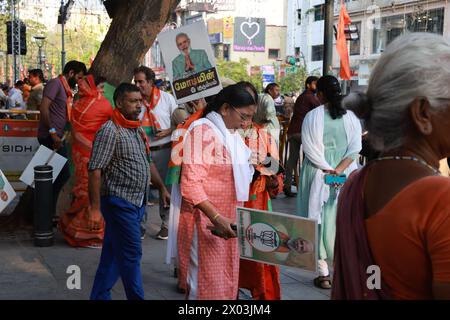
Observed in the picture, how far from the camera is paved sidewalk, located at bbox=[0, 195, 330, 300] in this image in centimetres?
517

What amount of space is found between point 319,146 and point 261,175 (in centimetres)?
96

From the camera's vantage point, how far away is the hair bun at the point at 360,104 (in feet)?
5.88

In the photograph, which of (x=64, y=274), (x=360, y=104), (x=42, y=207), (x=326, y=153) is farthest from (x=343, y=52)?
(x=360, y=104)

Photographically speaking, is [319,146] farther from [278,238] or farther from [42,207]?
[42,207]

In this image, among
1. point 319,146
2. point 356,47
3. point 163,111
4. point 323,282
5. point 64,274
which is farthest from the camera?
point 356,47

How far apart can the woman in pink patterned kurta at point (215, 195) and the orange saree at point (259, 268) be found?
1.74ft

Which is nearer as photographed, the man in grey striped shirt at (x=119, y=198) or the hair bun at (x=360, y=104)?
the hair bun at (x=360, y=104)

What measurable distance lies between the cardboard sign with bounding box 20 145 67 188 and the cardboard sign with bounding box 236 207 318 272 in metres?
4.64

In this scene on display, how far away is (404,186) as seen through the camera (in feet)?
5.33

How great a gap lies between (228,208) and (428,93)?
2.44 meters

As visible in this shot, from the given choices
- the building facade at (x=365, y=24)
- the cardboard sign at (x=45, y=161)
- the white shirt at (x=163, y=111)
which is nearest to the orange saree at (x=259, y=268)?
the cardboard sign at (x=45, y=161)

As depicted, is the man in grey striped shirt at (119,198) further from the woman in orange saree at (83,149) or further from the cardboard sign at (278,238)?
the woman in orange saree at (83,149)

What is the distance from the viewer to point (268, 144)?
4672 millimetres
